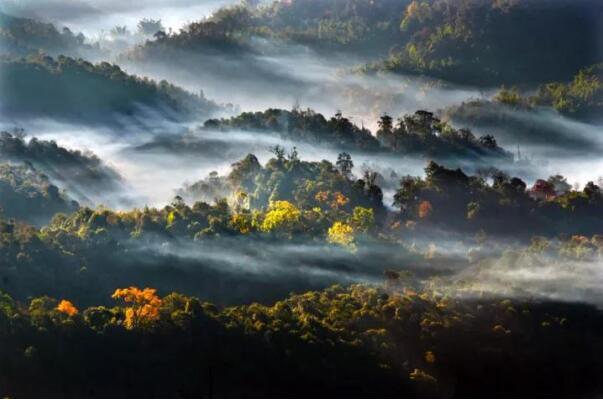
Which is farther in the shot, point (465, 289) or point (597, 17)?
point (597, 17)

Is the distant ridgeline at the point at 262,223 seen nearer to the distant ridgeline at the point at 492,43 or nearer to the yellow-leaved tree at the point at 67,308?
the yellow-leaved tree at the point at 67,308

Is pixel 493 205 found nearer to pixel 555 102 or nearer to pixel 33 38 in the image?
pixel 555 102

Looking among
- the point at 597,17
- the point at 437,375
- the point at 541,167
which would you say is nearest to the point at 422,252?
the point at 437,375

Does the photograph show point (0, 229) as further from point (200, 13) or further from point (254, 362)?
point (200, 13)

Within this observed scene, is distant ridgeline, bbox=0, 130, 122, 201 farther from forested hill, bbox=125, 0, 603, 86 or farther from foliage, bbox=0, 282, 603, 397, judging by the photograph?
forested hill, bbox=125, 0, 603, 86

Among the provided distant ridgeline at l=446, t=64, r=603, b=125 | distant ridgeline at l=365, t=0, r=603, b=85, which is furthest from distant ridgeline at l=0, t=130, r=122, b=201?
distant ridgeline at l=365, t=0, r=603, b=85

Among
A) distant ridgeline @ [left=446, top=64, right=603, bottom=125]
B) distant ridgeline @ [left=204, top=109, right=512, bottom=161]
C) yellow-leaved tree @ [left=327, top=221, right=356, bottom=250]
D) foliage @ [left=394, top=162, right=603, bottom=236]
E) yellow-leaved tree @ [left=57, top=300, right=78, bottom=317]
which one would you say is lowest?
yellow-leaved tree @ [left=57, top=300, right=78, bottom=317]
